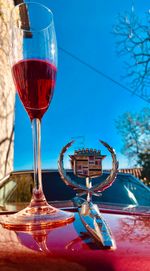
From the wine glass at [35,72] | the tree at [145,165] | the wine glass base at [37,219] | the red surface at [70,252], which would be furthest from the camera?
the tree at [145,165]

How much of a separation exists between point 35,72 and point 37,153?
9.1 inches

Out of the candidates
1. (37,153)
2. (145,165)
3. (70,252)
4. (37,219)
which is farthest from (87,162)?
(145,165)

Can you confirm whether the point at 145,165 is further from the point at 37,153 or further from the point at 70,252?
the point at 70,252

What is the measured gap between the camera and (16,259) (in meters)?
0.53

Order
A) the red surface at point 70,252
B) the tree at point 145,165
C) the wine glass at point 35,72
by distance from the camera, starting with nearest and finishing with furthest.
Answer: the red surface at point 70,252, the wine glass at point 35,72, the tree at point 145,165

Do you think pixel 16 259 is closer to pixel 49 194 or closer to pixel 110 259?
pixel 110 259

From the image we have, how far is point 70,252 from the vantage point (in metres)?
0.55

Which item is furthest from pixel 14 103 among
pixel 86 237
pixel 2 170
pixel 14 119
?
pixel 86 237

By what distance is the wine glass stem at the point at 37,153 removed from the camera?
96 cm

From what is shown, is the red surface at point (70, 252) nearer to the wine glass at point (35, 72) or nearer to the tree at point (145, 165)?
the wine glass at point (35, 72)

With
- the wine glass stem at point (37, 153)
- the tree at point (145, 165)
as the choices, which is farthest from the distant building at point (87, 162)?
the tree at point (145, 165)

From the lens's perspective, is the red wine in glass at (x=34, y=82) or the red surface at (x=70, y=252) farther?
the red wine in glass at (x=34, y=82)

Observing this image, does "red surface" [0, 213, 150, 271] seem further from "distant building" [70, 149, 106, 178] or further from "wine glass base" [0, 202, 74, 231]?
"distant building" [70, 149, 106, 178]

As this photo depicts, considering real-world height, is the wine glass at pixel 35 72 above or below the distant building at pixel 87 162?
above
